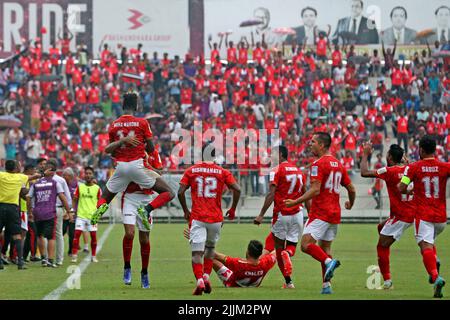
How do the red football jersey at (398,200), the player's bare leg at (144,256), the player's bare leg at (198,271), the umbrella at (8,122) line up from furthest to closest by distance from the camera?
the umbrella at (8,122) → the red football jersey at (398,200) → the player's bare leg at (144,256) → the player's bare leg at (198,271)

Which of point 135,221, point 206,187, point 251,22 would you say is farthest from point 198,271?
point 251,22

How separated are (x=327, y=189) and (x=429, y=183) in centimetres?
147

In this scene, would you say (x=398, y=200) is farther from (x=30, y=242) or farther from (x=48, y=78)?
(x=48, y=78)

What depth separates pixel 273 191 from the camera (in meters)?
16.9

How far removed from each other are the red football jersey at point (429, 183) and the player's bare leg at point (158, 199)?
329 cm

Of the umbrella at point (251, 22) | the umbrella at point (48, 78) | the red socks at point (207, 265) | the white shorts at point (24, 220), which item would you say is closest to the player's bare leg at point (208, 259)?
the red socks at point (207, 265)

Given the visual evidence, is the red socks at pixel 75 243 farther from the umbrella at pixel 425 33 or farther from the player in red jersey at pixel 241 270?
the umbrella at pixel 425 33

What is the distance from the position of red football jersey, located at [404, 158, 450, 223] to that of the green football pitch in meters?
1.06

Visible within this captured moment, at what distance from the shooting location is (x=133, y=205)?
1612 cm

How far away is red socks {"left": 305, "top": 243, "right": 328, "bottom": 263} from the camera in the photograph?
50.2 ft

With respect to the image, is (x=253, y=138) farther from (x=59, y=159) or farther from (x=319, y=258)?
(x=319, y=258)

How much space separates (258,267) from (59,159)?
25.5 metres

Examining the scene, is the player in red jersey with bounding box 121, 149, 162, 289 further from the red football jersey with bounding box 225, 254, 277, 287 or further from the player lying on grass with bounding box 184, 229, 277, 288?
the red football jersey with bounding box 225, 254, 277, 287

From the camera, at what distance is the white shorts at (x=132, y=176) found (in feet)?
51.7
